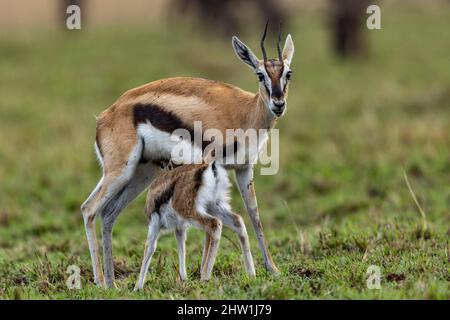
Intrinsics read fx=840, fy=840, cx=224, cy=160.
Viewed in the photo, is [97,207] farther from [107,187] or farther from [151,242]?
[151,242]

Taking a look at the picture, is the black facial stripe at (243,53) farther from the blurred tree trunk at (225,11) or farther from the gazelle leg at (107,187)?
the blurred tree trunk at (225,11)

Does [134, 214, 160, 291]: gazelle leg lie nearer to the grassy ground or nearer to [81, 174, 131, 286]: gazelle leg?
the grassy ground

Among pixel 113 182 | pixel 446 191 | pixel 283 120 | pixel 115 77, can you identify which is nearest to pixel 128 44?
pixel 115 77

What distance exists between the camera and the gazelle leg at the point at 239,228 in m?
6.39

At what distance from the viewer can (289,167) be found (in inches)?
488

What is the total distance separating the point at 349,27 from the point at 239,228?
1755 cm

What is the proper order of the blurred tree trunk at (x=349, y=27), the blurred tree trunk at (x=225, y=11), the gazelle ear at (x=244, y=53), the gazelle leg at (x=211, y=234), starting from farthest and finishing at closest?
the blurred tree trunk at (x=225, y=11) → the blurred tree trunk at (x=349, y=27) → the gazelle ear at (x=244, y=53) → the gazelle leg at (x=211, y=234)

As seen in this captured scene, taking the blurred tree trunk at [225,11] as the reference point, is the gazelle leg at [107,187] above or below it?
below

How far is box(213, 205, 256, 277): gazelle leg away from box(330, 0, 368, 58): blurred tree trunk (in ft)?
54.6

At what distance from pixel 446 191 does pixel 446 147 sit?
6.41ft

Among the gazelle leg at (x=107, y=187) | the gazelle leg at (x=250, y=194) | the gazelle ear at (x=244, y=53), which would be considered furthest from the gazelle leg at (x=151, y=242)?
the gazelle ear at (x=244, y=53)

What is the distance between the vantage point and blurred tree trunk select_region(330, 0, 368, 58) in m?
22.6

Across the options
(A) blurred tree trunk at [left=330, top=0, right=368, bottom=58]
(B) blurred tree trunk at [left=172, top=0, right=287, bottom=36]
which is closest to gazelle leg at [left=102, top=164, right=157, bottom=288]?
(A) blurred tree trunk at [left=330, top=0, right=368, bottom=58]
